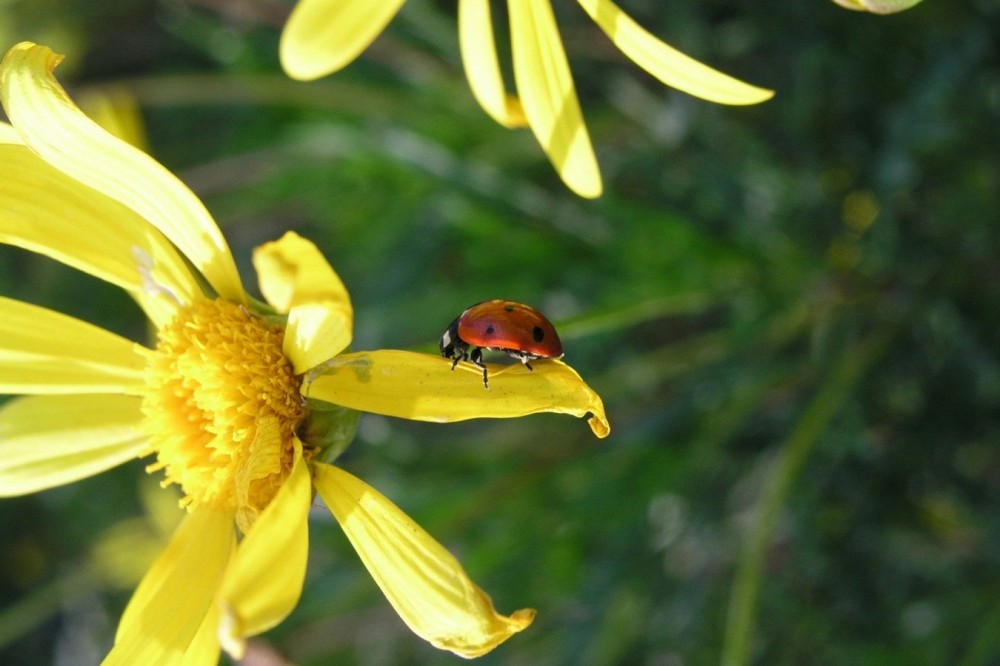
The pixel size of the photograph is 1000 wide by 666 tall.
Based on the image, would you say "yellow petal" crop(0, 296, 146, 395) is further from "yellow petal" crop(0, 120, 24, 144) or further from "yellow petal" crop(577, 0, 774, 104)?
"yellow petal" crop(577, 0, 774, 104)

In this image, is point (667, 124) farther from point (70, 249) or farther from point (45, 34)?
point (45, 34)

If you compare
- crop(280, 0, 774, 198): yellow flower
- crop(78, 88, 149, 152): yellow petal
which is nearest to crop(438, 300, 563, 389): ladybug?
crop(280, 0, 774, 198): yellow flower

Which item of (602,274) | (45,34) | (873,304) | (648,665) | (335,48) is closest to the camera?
(335,48)

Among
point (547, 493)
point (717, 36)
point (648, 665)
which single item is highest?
point (717, 36)

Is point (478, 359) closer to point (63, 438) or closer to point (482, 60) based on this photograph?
point (482, 60)

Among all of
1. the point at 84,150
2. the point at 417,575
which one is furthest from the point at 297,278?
the point at 84,150

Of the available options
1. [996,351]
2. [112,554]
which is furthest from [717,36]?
[112,554]

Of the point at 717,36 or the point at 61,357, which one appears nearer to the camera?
the point at 61,357

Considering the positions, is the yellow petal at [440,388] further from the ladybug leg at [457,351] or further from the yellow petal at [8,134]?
the yellow petal at [8,134]
